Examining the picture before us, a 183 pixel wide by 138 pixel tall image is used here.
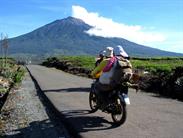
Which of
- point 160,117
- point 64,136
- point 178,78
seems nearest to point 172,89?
point 178,78

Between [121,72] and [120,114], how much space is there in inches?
41.6

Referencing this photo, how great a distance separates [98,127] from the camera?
34.6 ft

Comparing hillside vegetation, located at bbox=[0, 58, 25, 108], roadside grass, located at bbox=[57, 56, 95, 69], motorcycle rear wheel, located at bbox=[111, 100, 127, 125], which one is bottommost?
hillside vegetation, located at bbox=[0, 58, 25, 108]

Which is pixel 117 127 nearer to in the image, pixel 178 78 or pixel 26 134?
pixel 26 134

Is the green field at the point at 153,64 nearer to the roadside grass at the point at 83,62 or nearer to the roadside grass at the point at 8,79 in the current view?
the roadside grass at the point at 83,62

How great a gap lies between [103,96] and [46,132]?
6.09 ft

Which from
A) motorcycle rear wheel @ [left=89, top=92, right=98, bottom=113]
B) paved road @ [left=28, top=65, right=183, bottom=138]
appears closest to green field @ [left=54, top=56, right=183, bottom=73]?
paved road @ [left=28, top=65, right=183, bottom=138]

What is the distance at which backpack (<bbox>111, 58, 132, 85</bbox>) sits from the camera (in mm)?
10516

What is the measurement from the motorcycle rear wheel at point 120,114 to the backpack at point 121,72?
1.84ft

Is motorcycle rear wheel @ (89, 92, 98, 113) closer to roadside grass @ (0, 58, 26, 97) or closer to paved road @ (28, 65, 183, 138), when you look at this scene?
paved road @ (28, 65, 183, 138)

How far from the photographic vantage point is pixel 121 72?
1068 centimetres

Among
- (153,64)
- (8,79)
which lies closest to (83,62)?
(153,64)

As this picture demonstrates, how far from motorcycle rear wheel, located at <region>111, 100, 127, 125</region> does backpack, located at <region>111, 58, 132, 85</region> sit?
56 centimetres

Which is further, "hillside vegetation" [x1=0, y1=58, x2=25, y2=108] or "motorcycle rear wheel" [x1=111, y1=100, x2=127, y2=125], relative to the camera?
"hillside vegetation" [x1=0, y1=58, x2=25, y2=108]
